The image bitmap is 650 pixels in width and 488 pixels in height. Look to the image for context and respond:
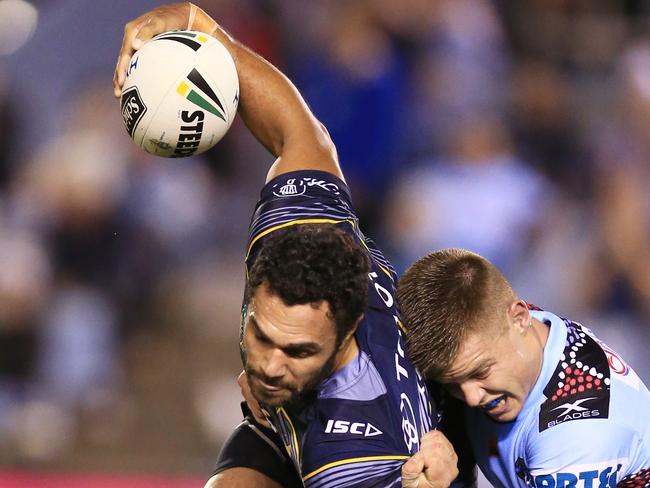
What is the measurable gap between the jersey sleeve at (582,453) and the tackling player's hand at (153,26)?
1.74m

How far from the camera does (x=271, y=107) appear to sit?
148 inches

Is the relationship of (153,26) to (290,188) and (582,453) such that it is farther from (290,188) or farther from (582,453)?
(582,453)

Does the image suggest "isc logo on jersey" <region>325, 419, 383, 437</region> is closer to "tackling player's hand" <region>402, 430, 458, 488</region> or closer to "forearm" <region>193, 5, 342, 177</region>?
"tackling player's hand" <region>402, 430, 458, 488</region>

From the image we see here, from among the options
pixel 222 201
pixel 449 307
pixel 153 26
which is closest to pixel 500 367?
pixel 449 307

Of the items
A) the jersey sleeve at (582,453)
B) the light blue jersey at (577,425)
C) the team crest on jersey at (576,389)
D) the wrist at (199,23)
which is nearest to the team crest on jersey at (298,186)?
the wrist at (199,23)

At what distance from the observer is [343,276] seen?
291 cm

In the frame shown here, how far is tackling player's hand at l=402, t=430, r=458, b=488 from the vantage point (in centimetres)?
290

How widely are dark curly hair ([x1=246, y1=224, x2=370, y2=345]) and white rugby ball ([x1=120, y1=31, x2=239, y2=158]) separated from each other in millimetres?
615

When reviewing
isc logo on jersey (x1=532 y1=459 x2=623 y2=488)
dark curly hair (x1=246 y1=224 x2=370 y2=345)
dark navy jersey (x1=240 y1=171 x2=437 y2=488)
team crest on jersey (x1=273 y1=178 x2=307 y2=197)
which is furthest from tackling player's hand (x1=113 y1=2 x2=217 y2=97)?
isc logo on jersey (x1=532 y1=459 x2=623 y2=488)

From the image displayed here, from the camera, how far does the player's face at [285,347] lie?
112 inches

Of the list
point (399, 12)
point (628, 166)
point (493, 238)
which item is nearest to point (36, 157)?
point (399, 12)

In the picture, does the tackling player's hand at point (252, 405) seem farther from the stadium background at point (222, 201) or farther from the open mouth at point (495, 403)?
the stadium background at point (222, 201)

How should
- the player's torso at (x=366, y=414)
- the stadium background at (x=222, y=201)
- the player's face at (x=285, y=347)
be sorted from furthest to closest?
the stadium background at (x=222, y=201), the player's torso at (x=366, y=414), the player's face at (x=285, y=347)

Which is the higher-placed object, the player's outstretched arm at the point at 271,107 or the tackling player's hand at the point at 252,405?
the player's outstretched arm at the point at 271,107
